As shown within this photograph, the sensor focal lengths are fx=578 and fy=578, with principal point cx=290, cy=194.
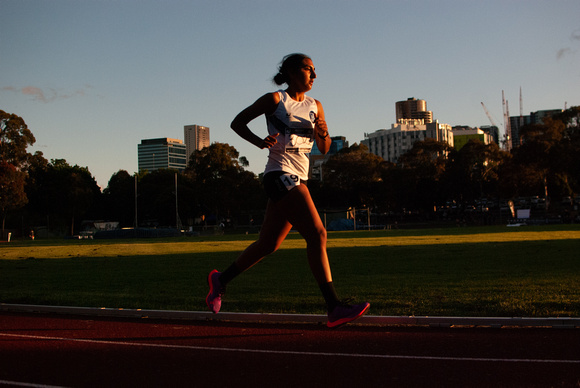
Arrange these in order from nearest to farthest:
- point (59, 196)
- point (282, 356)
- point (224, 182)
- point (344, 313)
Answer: point (282, 356) → point (344, 313) → point (224, 182) → point (59, 196)

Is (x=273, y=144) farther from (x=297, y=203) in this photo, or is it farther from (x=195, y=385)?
(x=195, y=385)

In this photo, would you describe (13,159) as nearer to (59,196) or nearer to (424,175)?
(59,196)

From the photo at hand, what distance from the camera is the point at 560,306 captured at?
20.6ft

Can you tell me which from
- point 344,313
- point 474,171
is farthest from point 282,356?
point 474,171

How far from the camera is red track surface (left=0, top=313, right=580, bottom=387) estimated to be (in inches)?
144

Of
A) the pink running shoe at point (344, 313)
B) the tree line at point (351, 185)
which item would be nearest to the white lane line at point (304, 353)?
the pink running shoe at point (344, 313)

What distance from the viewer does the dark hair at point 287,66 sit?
5.06 metres

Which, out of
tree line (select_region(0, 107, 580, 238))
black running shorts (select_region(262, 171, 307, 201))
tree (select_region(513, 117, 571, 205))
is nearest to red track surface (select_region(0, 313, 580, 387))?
black running shorts (select_region(262, 171, 307, 201))

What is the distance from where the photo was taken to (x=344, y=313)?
4.75 m

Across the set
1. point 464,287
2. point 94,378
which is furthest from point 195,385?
point 464,287

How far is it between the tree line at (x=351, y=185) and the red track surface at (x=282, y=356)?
55.4 metres

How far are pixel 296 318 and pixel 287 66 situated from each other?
2.47m

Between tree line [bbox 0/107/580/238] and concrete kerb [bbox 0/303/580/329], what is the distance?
53.5m

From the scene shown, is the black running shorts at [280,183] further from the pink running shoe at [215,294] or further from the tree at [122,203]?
the tree at [122,203]
